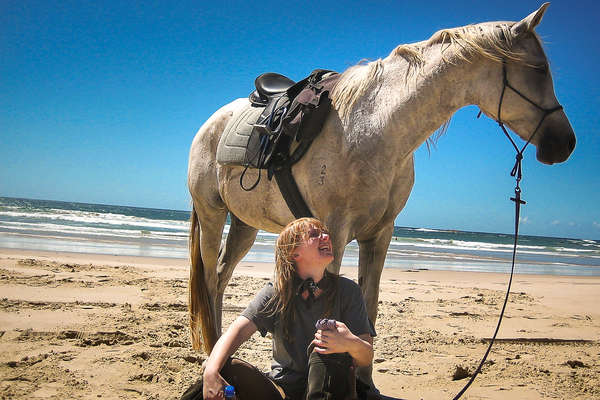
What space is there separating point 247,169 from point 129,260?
790cm

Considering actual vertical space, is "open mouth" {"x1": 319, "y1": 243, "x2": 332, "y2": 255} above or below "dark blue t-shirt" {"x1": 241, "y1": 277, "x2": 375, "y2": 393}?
above

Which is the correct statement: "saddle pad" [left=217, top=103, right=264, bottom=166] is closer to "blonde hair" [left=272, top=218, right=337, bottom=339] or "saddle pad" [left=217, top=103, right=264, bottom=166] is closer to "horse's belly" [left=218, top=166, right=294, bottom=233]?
"horse's belly" [left=218, top=166, right=294, bottom=233]

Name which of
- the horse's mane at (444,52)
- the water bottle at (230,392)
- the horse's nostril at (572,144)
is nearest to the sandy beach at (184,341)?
the water bottle at (230,392)

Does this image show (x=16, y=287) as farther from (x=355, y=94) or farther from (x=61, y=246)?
(x=61, y=246)

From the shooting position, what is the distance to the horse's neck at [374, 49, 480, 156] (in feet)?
7.20

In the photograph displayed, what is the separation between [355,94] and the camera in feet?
7.75

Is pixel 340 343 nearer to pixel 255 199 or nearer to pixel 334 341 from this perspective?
pixel 334 341

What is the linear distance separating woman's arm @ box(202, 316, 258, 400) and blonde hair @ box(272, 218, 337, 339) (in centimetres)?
13

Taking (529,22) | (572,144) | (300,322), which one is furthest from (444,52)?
(300,322)

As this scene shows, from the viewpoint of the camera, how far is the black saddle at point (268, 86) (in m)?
2.97

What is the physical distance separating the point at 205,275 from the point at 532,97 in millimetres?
2580

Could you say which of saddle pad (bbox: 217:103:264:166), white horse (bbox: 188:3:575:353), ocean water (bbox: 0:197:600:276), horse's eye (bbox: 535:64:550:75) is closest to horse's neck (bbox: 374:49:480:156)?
white horse (bbox: 188:3:575:353)

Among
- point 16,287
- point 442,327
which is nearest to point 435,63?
point 442,327

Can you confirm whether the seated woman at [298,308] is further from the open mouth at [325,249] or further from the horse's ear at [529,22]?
the horse's ear at [529,22]
